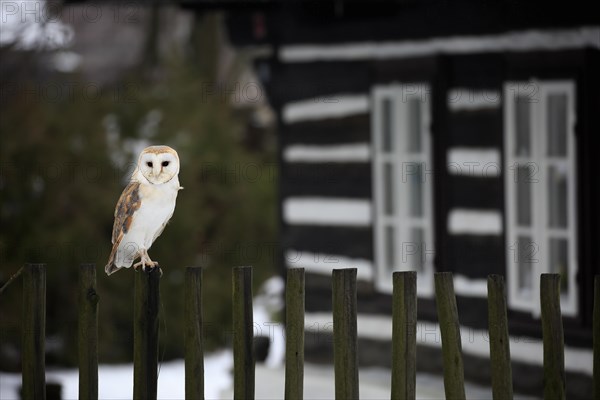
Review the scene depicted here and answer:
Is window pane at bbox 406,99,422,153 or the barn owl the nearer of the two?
the barn owl

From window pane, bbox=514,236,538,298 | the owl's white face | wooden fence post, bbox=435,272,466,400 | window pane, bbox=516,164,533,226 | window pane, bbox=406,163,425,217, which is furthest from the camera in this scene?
window pane, bbox=406,163,425,217

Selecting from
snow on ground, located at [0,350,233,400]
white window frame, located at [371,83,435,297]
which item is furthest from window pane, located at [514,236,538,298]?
snow on ground, located at [0,350,233,400]

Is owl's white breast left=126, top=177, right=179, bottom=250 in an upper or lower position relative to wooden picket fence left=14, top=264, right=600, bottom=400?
upper

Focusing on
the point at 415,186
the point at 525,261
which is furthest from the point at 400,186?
the point at 525,261

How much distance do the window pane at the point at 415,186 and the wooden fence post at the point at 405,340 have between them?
4803mm

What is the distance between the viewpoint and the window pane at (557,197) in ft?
24.3

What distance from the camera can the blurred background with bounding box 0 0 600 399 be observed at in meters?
7.34

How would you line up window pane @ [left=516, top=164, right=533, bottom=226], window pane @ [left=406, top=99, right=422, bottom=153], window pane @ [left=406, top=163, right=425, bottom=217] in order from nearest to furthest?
Result: window pane @ [left=516, top=164, right=533, bottom=226]
window pane @ [left=406, top=163, right=425, bottom=217]
window pane @ [left=406, top=99, right=422, bottom=153]

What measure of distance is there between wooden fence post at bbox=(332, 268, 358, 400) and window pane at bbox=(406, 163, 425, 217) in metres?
4.81

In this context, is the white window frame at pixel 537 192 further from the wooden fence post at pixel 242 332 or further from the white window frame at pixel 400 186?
the wooden fence post at pixel 242 332

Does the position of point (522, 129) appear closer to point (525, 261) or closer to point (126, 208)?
point (525, 261)

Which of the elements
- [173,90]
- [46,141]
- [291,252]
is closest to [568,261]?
[291,252]

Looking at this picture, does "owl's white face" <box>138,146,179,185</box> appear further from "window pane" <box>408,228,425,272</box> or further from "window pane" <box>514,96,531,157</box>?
"window pane" <box>408,228,425,272</box>

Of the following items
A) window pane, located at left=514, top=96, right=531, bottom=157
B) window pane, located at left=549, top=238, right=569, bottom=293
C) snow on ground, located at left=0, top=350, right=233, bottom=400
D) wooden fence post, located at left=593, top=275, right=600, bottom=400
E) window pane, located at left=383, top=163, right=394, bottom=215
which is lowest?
snow on ground, located at left=0, top=350, right=233, bottom=400
